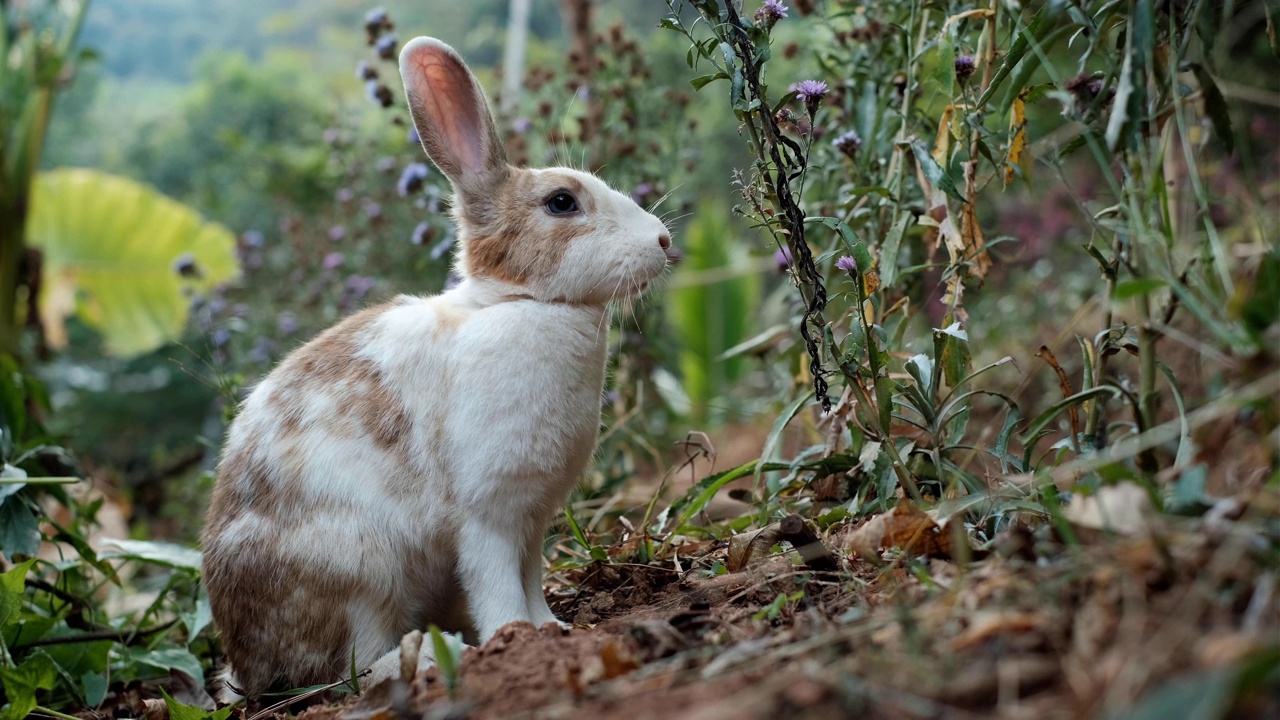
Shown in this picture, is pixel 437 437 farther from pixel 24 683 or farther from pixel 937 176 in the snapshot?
pixel 937 176

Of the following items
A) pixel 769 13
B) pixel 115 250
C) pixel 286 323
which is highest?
pixel 769 13

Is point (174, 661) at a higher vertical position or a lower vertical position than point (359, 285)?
lower

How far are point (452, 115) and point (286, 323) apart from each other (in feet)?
7.34

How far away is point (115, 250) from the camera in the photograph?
303 inches

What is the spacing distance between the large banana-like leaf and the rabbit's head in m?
5.32

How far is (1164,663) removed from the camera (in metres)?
1.23

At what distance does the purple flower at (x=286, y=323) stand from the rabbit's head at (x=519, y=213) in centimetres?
213

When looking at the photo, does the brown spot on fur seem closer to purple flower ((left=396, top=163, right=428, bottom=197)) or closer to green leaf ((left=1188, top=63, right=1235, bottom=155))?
purple flower ((left=396, top=163, right=428, bottom=197))

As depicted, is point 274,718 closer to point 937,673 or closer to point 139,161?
point 937,673

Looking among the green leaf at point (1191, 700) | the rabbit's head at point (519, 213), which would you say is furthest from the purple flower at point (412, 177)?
the green leaf at point (1191, 700)

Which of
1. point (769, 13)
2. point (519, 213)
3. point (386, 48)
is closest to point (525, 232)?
point (519, 213)

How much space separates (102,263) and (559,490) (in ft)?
21.0

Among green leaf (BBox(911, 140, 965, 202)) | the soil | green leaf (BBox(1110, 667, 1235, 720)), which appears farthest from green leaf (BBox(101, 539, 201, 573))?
green leaf (BBox(1110, 667, 1235, 720))

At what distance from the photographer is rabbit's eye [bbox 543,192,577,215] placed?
2.64 meters
